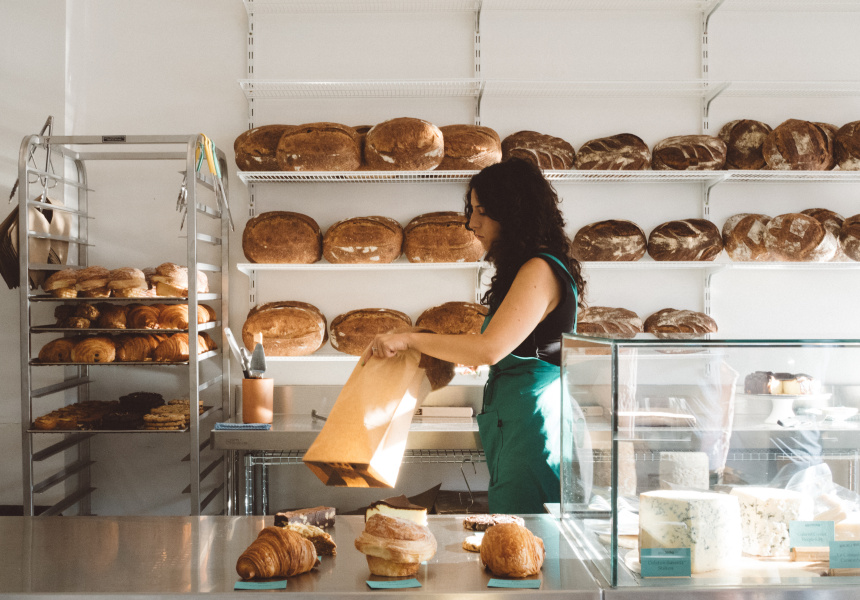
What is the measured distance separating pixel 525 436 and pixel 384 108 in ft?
6.92

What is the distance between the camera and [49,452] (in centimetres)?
281

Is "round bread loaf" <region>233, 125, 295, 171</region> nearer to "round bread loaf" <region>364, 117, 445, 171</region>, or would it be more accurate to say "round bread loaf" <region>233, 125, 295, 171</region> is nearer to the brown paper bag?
Result: "round bread loaf" <region>364, 117, 445, 171</region>

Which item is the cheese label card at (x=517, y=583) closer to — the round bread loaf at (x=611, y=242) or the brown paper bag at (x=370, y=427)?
the brown paper bag at (x=370, y=427)

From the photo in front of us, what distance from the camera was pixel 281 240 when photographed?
295 centimetres

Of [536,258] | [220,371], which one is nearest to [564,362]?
[536,258]

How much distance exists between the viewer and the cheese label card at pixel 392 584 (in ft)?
3.32

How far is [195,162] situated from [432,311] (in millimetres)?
1227

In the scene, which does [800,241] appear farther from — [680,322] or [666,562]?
[666,562]

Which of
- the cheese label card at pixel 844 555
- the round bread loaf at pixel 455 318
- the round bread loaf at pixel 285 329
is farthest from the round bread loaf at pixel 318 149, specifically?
the cheese label card at pixel 844 555

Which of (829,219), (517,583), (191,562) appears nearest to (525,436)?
(517,583)

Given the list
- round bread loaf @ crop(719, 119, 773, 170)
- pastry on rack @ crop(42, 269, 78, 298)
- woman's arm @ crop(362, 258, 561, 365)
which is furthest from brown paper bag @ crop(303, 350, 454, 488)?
round bread loaf @ crop(719, 119, 773, 170)

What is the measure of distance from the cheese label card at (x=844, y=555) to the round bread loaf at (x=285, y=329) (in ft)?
7.52

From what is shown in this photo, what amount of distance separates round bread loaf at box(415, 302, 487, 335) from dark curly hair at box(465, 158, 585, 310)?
127cm

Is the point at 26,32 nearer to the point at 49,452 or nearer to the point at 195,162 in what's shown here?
the point at 195,162
